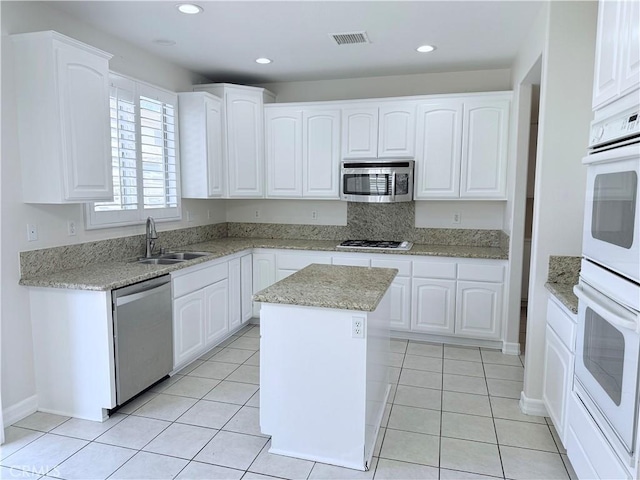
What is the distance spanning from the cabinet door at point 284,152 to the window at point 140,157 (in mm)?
1006

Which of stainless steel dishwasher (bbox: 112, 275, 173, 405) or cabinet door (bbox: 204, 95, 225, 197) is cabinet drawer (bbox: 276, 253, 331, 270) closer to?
cabinet door (bbox: 204, 95, 225, 197)

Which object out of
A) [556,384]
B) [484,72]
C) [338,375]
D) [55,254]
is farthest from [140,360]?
[484,72]

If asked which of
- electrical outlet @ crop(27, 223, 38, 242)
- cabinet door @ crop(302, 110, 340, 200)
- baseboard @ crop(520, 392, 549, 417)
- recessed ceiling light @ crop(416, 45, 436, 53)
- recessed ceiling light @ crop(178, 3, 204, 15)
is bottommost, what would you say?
baseboard @ crop(520, 392, 549, 417)

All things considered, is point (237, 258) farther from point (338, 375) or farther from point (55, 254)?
point (338, 375)

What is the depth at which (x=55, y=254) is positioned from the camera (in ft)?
9.52

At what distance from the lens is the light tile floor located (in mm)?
2209

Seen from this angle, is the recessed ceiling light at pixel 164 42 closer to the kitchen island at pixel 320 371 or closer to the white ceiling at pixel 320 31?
the white ceiling at pixel 320 31

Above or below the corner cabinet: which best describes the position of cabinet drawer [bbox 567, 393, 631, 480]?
below

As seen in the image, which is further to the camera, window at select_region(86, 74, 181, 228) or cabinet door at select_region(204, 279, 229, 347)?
cabinet door at select_region(204, 279, 229, 347)

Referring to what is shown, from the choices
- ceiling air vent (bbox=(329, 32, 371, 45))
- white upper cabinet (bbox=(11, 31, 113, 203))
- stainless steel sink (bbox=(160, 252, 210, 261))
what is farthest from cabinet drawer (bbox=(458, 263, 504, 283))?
white upper cabinet (bbox=(11, 31, 113, 203))

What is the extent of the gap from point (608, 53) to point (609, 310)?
42.5 inches

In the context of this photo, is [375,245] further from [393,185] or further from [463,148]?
[463,148]

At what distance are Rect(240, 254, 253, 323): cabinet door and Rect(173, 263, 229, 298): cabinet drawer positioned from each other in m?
0.33

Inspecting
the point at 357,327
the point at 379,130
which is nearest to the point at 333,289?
the point at 357,327
